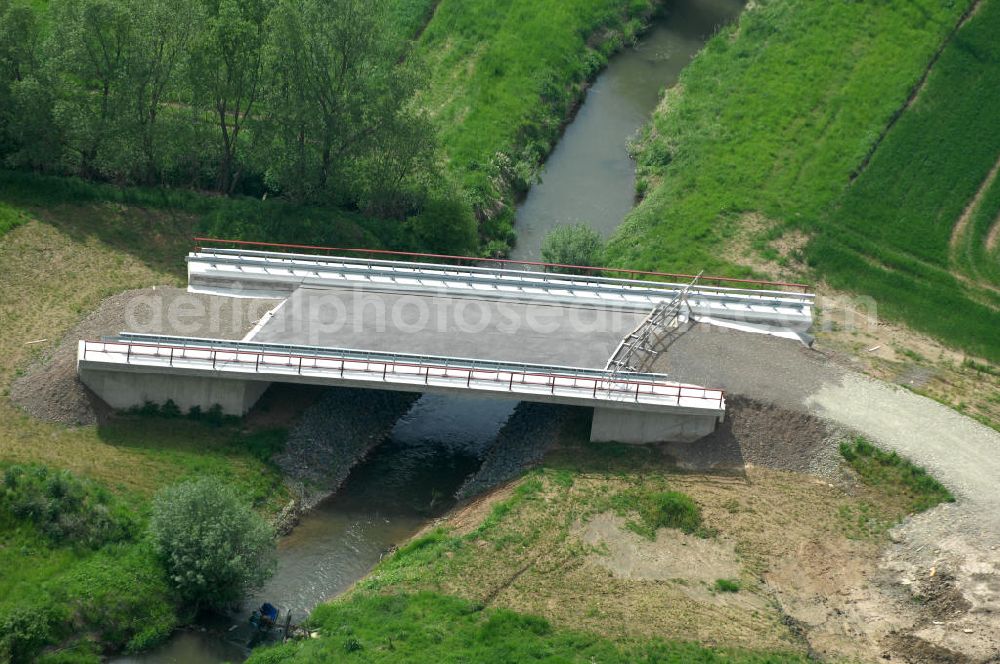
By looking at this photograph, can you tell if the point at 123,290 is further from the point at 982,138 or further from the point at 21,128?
the point at 982,138

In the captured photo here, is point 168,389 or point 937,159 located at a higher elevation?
point 937,159

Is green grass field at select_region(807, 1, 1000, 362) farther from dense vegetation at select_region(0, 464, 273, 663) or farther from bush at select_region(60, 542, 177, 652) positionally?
bush at select_region(60, 542, 177, 652)

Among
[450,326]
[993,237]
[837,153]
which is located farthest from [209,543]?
[993,237]

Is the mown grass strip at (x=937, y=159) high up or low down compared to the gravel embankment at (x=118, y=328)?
up

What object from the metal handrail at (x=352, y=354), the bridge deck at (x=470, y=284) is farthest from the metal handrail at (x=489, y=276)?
the metal handrail at (x=352, y=354)

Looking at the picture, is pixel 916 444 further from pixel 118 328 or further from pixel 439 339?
pixel 118 328

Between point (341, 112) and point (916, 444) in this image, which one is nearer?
point (916, 444)

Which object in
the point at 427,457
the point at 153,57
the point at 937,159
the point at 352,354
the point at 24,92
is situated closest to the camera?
the point at 352,354

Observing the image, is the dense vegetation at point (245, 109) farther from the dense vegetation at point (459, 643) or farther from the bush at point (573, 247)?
the dense vegetation at point (459, 643)

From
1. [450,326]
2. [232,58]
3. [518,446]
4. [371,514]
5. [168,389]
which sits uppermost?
[232,58]
